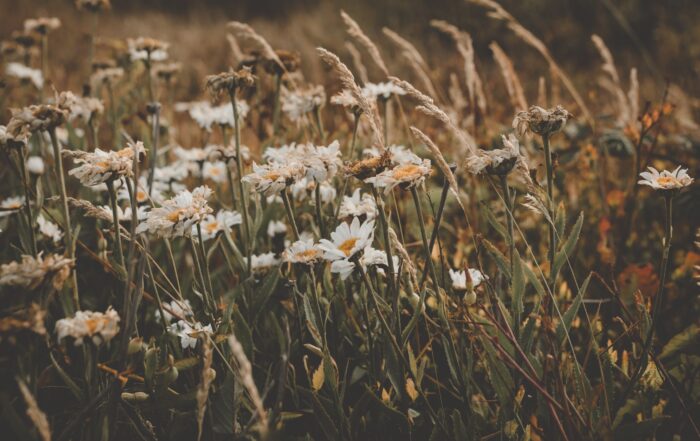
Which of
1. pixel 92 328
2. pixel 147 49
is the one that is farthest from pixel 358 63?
pixel 92 328

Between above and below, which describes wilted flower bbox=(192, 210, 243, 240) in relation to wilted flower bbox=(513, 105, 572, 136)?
below

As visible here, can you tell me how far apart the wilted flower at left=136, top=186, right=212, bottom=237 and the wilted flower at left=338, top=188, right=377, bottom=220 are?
0.93 ft

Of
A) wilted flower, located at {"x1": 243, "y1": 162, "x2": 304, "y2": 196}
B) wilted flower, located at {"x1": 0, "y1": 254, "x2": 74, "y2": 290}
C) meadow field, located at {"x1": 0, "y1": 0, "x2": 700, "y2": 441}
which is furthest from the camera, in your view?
wilted flower, located at {"x1": 243, "y1": 162, "x2": 304, "y2": 196}

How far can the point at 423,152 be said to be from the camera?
2.01 metres

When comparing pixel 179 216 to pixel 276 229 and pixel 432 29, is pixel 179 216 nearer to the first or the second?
pixel 276 229

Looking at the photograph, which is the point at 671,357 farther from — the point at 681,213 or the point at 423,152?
the point at 423,152

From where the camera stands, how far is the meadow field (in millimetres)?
889

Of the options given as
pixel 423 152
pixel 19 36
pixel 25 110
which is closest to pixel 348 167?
pixel 25 110

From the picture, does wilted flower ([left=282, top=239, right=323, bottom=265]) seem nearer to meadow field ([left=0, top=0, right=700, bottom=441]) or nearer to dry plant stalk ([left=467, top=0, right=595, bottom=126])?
meadow field ([left=0, top=0, right=700, bottom=441])

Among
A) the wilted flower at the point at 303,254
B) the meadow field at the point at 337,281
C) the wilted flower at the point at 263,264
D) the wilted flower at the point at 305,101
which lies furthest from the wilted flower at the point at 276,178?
the wilted flower at the point at 305,101

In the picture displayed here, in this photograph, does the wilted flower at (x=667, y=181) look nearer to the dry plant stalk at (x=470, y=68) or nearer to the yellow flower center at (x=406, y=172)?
the yellow flower center at (x=406, y=172)

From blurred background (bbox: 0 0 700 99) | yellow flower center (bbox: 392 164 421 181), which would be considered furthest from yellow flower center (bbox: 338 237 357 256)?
blurred background (bbox: 0 0 700 99)

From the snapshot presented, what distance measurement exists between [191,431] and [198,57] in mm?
5004

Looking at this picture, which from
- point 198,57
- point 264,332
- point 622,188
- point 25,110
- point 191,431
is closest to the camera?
point 25,110
